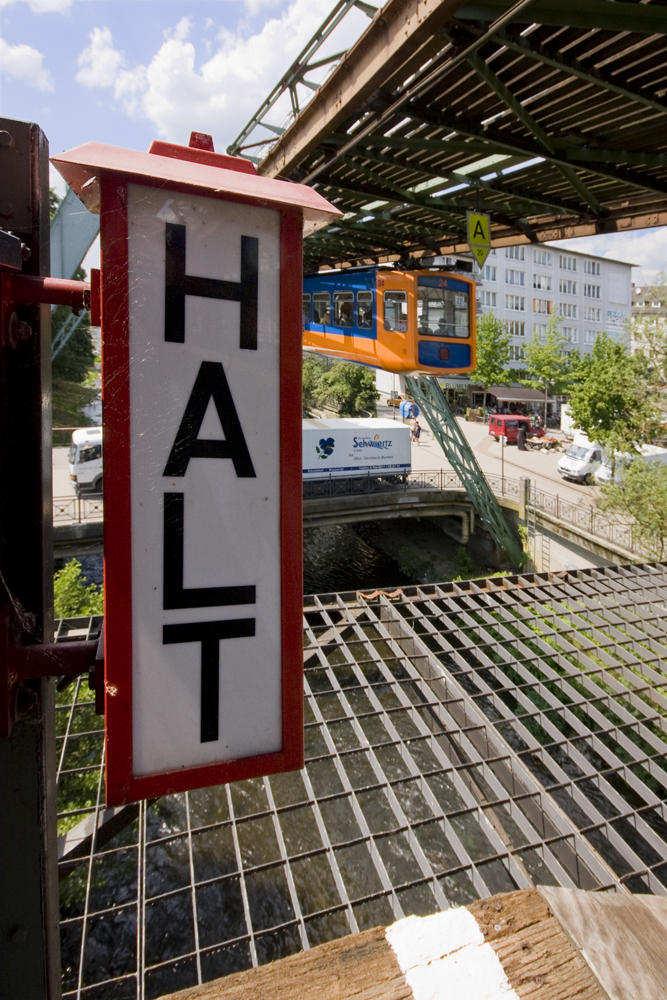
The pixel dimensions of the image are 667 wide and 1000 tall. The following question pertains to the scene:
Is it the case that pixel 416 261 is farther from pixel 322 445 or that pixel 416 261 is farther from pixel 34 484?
pixel 34 484

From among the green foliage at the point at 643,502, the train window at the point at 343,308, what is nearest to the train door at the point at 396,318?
the train window at the point at 343,308

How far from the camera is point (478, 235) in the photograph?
913 cm

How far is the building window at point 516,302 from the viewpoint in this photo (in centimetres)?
4869

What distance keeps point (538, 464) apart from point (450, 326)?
16.0 metres

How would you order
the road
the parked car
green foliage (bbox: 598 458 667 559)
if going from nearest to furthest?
green foliage (bbox: 598 458 667 559) < the road < the parked car

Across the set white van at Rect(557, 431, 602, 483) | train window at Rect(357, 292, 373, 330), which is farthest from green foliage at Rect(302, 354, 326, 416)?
train window at Rect(357, 292, 373, 330)

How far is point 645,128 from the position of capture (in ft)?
22.9

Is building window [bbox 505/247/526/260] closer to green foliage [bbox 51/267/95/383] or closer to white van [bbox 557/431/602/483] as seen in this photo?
white van [bbox 557/431/602/483]

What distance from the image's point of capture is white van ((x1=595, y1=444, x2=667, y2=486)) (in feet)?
58.7

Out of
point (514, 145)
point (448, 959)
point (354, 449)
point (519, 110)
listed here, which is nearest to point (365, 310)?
point (514, 145)

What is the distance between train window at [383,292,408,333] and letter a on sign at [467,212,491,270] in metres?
3.95

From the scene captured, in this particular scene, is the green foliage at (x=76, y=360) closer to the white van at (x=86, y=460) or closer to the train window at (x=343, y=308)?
the white van at (x=86, y=460)

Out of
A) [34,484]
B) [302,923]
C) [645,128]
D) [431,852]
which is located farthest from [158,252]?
[431,852]

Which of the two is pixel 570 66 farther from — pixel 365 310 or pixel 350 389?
pixel 350 389
